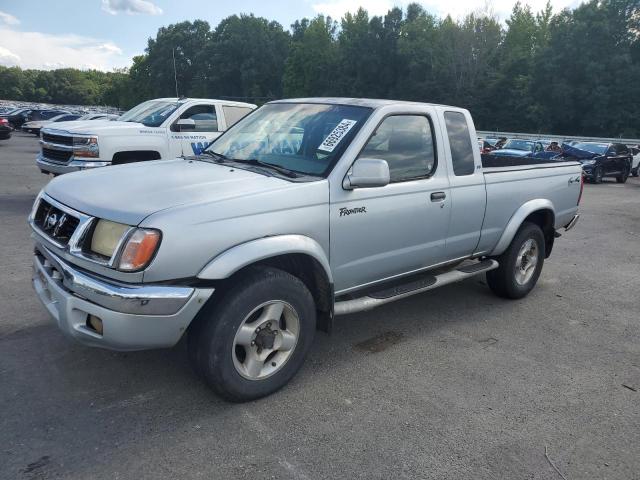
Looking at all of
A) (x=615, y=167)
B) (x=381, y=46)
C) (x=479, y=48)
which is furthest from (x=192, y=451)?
(x=381, y=46)

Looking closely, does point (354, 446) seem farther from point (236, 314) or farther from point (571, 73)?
point (571, 73)

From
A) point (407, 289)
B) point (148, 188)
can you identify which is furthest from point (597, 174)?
point (148, 188)

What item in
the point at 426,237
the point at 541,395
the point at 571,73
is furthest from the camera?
the point at 571,73

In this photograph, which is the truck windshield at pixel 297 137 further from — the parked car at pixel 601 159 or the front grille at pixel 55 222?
the parked car at pixel 601 159

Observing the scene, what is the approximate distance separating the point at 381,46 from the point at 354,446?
84.4 meters

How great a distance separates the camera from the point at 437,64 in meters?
68.5

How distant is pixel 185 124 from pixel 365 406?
703 cm

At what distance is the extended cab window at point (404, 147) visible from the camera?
380 cm

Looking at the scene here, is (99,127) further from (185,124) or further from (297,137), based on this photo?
(297,137)

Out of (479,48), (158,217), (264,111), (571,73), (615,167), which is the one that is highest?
(479,48)

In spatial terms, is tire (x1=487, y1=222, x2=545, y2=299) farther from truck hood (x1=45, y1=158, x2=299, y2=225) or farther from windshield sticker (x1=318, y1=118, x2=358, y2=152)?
truck hood (x1=45, y1=158, x2=299, y2=225)

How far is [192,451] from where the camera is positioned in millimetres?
2738

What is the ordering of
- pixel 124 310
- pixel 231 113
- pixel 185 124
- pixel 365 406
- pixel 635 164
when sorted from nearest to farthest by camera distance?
pixel 124 310
pixel 365 406
pixel 185 124
pixel 231 113
pixel 635 164

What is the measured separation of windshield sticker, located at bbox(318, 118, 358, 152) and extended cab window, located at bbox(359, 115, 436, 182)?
0.18 m
